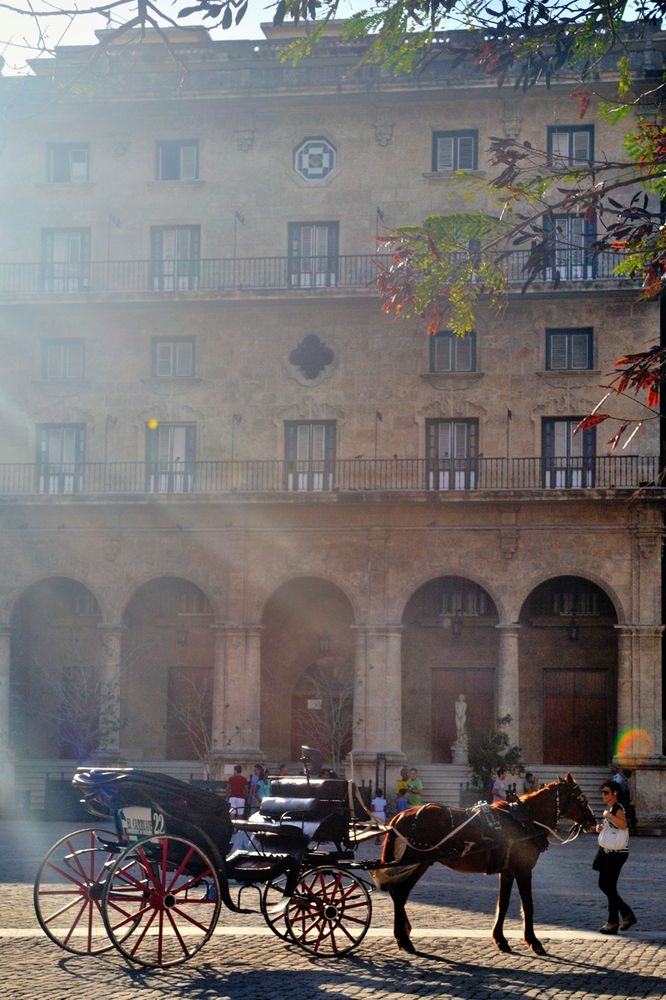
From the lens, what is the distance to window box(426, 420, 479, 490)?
38.8 m

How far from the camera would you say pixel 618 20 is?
10.4 meters

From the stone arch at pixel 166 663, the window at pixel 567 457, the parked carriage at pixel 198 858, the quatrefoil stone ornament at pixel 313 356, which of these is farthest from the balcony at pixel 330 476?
the parked carriage at pixel 198 858

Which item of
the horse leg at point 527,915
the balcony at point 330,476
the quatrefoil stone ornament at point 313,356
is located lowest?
the horse leg at point 527,915

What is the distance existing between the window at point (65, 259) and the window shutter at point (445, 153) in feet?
32.2

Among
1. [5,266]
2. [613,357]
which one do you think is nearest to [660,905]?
[613,357]

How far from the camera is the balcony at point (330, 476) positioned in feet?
124

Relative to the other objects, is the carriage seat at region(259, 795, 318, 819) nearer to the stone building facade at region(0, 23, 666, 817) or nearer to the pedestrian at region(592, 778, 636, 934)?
the pedestrian at region(592, 778, 636, 934)

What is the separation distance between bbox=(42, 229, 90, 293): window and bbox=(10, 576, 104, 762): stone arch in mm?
8052

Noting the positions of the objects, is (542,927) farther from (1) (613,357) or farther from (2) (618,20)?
(1) (613,357)

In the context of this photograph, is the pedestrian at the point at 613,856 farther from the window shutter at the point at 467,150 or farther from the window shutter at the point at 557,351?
the window shutter at the point at 467,150

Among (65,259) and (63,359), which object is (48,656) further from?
(65,259)

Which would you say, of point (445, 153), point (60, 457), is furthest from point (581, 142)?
point (60, 457)

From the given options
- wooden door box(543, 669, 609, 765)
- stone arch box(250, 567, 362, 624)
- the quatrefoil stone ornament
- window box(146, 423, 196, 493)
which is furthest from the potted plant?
the quatrefoil stone ornament

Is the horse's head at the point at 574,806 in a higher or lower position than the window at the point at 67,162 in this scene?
lower
